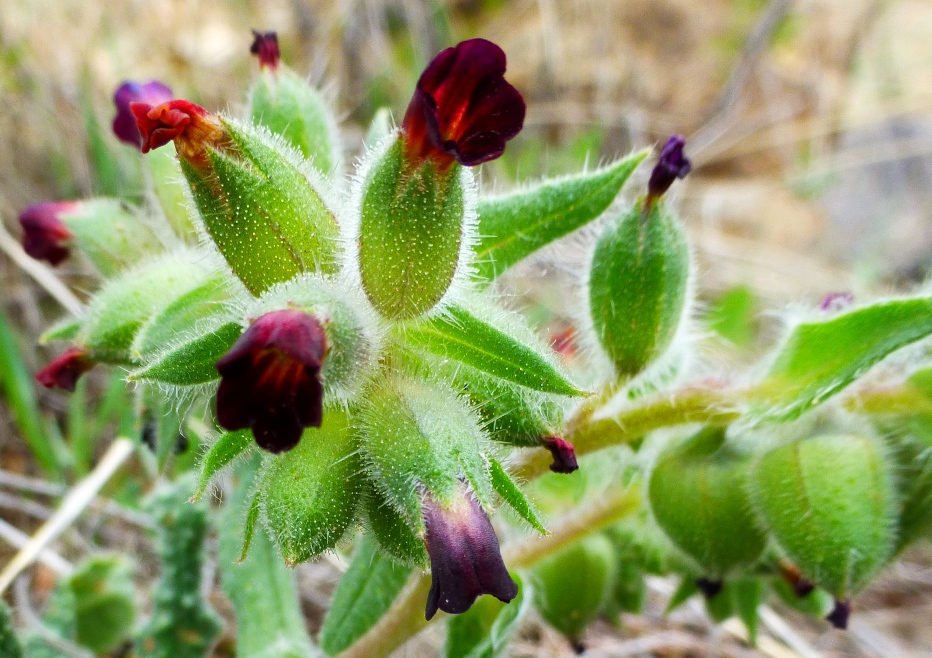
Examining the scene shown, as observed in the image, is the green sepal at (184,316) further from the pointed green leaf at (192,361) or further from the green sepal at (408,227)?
the green sepal at (408,227)

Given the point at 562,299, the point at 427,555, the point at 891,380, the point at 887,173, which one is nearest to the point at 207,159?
the point at 427,555

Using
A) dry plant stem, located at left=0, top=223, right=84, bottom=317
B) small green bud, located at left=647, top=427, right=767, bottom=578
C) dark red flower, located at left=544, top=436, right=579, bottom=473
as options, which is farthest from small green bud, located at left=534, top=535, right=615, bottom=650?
dry plant stem, located at left=0, top=223, right=84, bottom=317

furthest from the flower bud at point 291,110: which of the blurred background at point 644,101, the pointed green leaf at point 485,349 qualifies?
the blurred background at point 644,101

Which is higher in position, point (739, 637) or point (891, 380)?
point (891, 380)

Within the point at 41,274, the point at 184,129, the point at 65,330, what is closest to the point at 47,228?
the point at 65,330

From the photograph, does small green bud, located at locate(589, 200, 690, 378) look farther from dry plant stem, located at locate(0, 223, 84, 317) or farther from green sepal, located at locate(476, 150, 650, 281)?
dry plant stem, located at locate(0, 223, 84, 317)

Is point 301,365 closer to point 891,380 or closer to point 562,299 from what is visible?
point 891,380
